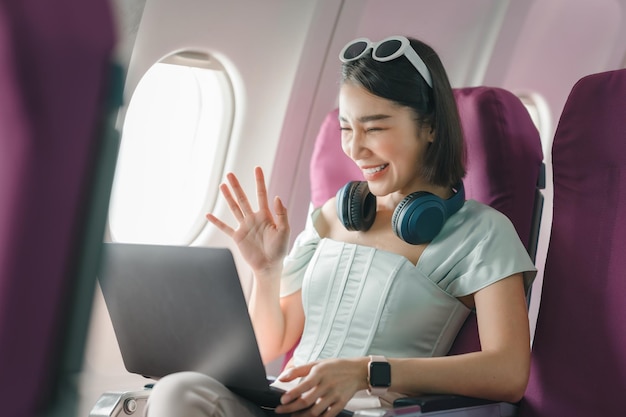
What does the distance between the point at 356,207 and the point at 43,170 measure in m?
1.68

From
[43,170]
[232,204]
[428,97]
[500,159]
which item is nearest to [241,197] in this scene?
[232,204]

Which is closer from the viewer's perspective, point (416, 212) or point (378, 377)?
point (378, 377)

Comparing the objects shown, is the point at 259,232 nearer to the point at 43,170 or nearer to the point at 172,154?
the point at 172,154

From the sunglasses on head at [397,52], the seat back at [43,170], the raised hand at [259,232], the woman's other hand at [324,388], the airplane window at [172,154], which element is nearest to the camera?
the seat back at [43,170]

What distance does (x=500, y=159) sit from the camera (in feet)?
6.88

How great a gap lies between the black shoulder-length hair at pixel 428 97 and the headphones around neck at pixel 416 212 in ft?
0.24

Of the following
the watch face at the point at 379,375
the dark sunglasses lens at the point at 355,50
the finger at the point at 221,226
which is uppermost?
the dark sunglasses lens at the point at 355,50

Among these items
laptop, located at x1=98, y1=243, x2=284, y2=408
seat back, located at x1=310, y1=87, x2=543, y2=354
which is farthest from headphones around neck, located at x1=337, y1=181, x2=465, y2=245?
laptop, located at x1=98, y1=243, x2=284, y2=408

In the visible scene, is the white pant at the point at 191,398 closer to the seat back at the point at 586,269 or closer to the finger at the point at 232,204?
the finger at the point at 232,204

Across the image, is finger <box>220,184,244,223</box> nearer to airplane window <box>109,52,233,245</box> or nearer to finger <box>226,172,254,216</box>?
finger <box>226,172,254,216</box>

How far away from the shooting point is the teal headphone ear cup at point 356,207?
209 cm

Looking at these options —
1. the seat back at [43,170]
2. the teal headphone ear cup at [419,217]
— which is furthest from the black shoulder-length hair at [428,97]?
the seat back at [43,170]

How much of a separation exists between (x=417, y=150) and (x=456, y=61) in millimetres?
1574

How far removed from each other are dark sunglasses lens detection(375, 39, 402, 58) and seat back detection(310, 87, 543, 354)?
0.29m
